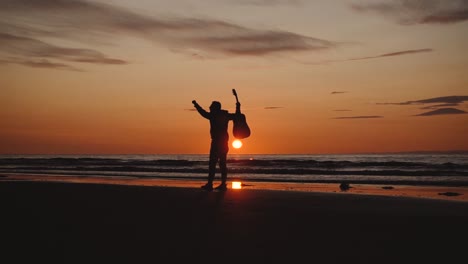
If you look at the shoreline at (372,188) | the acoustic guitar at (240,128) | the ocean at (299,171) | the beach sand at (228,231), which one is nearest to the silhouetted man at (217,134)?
the acoustic guitar at (240,128)

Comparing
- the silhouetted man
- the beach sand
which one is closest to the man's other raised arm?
the silhouetted man

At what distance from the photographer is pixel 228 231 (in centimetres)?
586

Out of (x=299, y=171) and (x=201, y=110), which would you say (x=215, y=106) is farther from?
(x=299, y=171)

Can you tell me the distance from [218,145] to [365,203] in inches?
159

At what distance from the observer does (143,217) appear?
22.9 feet

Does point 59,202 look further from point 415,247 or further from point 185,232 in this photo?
point 415,247

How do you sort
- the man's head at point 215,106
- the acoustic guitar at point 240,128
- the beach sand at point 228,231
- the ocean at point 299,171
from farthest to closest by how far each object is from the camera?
the ocean at point 299,171 → the acoustic guitar at point 240,128 → the man's head at point 215,106 → the beach sand at point 228,231

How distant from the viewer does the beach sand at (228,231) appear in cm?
459

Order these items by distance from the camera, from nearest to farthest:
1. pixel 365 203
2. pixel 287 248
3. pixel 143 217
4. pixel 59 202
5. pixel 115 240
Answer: pixel 287 248 → pixel 115 240 → pixel 143 217 → pixel 59 202 → pixel 365 203

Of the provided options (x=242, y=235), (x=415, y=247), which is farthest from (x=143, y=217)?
(x=415, y=247)

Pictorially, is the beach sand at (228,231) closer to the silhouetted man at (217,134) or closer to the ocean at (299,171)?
the silhouetted man at (217,134)

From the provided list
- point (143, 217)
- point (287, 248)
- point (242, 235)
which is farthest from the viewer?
point (143, 217)

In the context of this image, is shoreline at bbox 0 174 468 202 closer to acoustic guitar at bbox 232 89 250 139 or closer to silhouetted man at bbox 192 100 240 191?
acoustic guitar at bbox 232 89 250 139

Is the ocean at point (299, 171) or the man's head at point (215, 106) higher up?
the man's head at point (215, 106)
